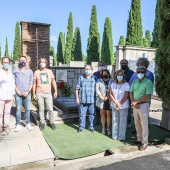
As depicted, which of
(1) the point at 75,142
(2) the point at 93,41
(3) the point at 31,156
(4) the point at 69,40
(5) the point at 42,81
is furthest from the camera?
(4) the point at 69,40

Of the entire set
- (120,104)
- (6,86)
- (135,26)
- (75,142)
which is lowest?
(75,142)

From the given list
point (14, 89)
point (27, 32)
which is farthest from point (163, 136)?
point (27, 32)

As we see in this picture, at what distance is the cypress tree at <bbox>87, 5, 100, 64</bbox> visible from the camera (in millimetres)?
33938

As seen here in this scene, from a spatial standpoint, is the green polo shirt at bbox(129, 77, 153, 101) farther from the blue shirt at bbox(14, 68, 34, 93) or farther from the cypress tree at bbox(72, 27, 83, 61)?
the cypress tree at bbox(72, 27, 83, 61)

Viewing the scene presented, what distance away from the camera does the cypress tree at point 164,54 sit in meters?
4.22

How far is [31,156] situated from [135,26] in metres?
25.1

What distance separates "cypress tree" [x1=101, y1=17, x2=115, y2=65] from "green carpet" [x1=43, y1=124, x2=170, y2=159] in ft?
95.6

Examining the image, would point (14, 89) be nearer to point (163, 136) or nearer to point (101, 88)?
point (101, 88)

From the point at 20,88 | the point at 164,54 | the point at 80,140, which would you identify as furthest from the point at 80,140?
the point at 164,54

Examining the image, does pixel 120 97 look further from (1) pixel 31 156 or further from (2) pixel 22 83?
(2) pixel 22 83

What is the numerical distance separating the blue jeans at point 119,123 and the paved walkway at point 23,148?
1.64 metres

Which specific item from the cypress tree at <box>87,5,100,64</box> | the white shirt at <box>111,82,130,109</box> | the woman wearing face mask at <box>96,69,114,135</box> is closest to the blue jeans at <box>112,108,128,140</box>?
the white shirt at <box>111,82,130,109</box>

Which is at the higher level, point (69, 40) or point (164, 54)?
point (69, 40)

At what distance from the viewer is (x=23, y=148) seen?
4059 millimetres
